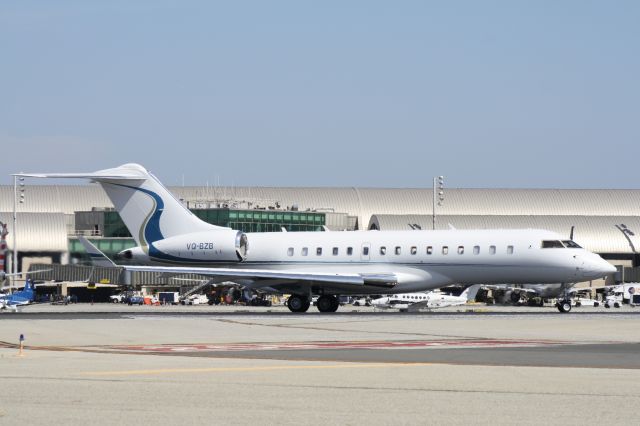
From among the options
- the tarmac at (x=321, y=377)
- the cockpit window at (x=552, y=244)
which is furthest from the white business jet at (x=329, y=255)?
the tarmac at (x=321, y=377)

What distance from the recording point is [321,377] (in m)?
21.0

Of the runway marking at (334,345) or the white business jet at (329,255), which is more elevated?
the white business jet at (329,255)

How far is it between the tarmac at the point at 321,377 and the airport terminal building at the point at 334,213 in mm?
86126

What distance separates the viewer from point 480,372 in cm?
2236

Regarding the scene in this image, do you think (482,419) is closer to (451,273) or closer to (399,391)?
(399,391)

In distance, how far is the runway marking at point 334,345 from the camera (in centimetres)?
2977

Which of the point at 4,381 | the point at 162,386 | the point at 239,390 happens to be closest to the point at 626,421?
the point at 239,390

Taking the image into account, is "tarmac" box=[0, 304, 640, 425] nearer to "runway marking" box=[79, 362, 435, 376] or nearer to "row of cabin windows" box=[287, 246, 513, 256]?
"runway marking" box=[79, 362, 435, 376]

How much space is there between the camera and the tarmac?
15891 mm

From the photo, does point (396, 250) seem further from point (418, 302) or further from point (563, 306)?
point (418, 302)

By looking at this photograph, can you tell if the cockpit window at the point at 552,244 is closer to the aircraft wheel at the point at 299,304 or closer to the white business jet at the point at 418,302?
the aircraft wheel at the point at 299,304

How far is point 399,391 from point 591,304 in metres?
73.5

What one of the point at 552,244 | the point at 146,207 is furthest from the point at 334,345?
the point at 146,207

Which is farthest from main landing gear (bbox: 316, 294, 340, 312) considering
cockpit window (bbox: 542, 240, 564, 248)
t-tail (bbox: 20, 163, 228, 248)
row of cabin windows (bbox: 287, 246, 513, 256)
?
cockpit window (bbox: 542, 240, 564, 248)
